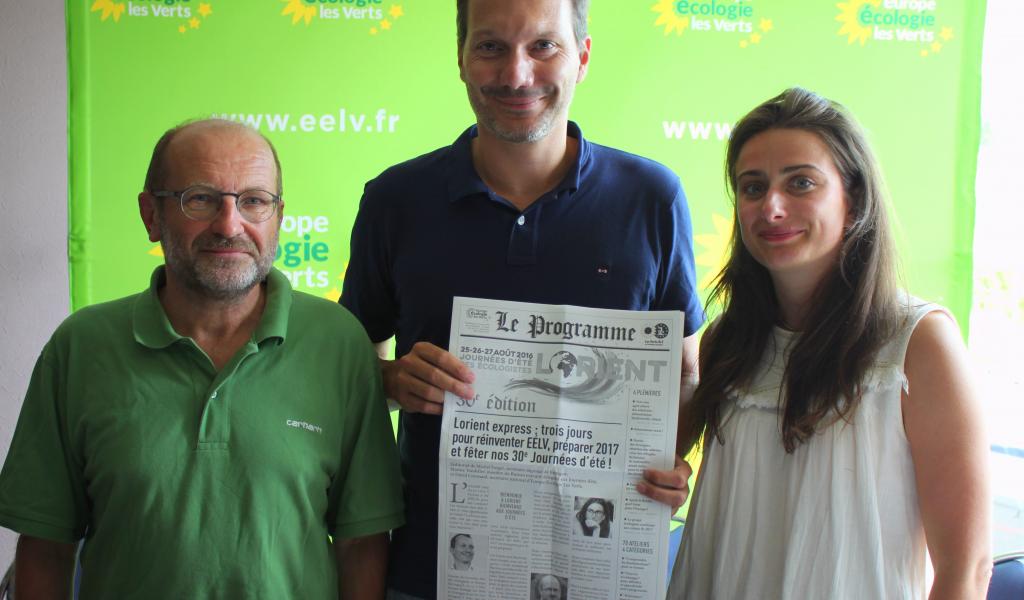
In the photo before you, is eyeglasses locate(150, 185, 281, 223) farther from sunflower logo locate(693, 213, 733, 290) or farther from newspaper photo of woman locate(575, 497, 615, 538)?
sunflower logo locate(693, 213, 733, 290)

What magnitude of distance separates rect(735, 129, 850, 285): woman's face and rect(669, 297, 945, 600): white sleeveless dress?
0.20m

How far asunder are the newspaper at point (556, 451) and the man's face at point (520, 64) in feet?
1.38

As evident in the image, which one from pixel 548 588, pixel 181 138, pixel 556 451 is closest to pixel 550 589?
pixel 548 588

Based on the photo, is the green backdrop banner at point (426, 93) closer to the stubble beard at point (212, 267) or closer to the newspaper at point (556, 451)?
the stubble beard at point (212, 267)

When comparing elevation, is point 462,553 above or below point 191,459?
below

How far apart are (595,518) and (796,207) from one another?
28.9 inches

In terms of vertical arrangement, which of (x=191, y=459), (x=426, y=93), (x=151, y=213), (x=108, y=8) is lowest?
(x=191, y=459)

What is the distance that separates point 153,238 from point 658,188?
1.10m

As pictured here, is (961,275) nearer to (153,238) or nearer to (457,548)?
(457,548)

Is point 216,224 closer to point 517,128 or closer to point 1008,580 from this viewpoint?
point 517,128

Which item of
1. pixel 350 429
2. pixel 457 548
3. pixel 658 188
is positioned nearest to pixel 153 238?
pixel 350 429

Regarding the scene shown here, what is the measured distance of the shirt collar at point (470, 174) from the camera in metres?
1.77

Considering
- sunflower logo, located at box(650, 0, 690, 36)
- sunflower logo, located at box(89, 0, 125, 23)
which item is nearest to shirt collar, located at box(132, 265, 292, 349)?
sunflower logo, located at box(89, 0, 125, 23)

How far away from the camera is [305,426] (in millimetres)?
1533
